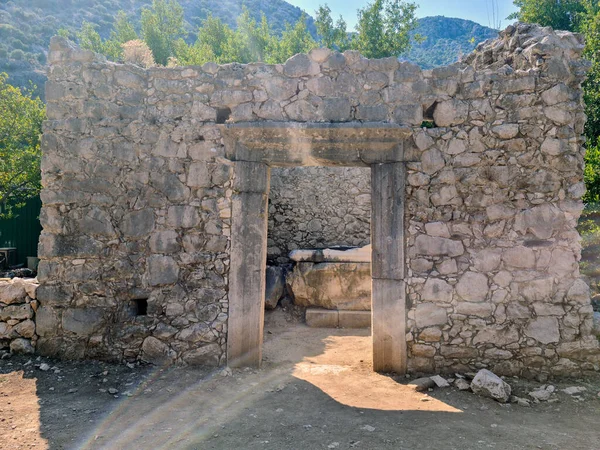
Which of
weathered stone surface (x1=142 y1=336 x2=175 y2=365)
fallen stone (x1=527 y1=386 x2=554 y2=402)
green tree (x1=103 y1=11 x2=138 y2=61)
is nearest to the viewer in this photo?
fallen stone (x1=527 y1=386 x2=554 y2=402)

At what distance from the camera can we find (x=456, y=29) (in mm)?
41469

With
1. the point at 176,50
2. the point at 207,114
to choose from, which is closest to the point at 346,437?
the point at 207,114

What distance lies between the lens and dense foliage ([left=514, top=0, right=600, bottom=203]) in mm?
6320

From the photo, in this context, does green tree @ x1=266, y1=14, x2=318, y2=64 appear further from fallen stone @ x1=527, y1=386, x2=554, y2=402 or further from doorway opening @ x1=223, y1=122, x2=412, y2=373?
fallen stone @ x1=527, y1=386, x2=554, y2=402

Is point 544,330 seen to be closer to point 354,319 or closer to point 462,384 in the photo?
point 462,384

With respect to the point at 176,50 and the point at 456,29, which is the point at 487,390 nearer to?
the point at 176,50

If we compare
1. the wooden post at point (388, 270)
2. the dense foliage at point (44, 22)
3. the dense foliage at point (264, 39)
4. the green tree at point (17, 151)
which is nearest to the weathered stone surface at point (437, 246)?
the wooden post at point (388, 270)

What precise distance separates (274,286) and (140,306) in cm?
344

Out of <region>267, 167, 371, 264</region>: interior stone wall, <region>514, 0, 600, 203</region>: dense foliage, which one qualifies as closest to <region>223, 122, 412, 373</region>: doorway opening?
<region>514, 0, 600, 203</region>: dense foliage

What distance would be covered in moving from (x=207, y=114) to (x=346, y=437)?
3.62 m

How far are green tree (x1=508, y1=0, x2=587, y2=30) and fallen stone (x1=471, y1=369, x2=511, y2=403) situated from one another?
12.1 metres

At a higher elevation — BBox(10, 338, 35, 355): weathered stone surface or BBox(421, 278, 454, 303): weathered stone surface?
BBox(421, 278, 454, 303): weathered stone surface

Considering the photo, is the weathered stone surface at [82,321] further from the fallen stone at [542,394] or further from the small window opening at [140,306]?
the fallen stone at [542,394]

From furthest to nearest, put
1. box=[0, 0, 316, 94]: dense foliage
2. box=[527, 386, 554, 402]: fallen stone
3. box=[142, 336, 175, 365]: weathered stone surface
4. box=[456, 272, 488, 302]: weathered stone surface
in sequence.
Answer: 1. box=[0, 0, 316, 94]: dense foliage
2. box=[142, 336, 175, 365]: weathered stone surface
3. box=[456, 272, 488, 302]: weathered stone surface
4. box=[527, 386, 554, 402]: fallen stone
